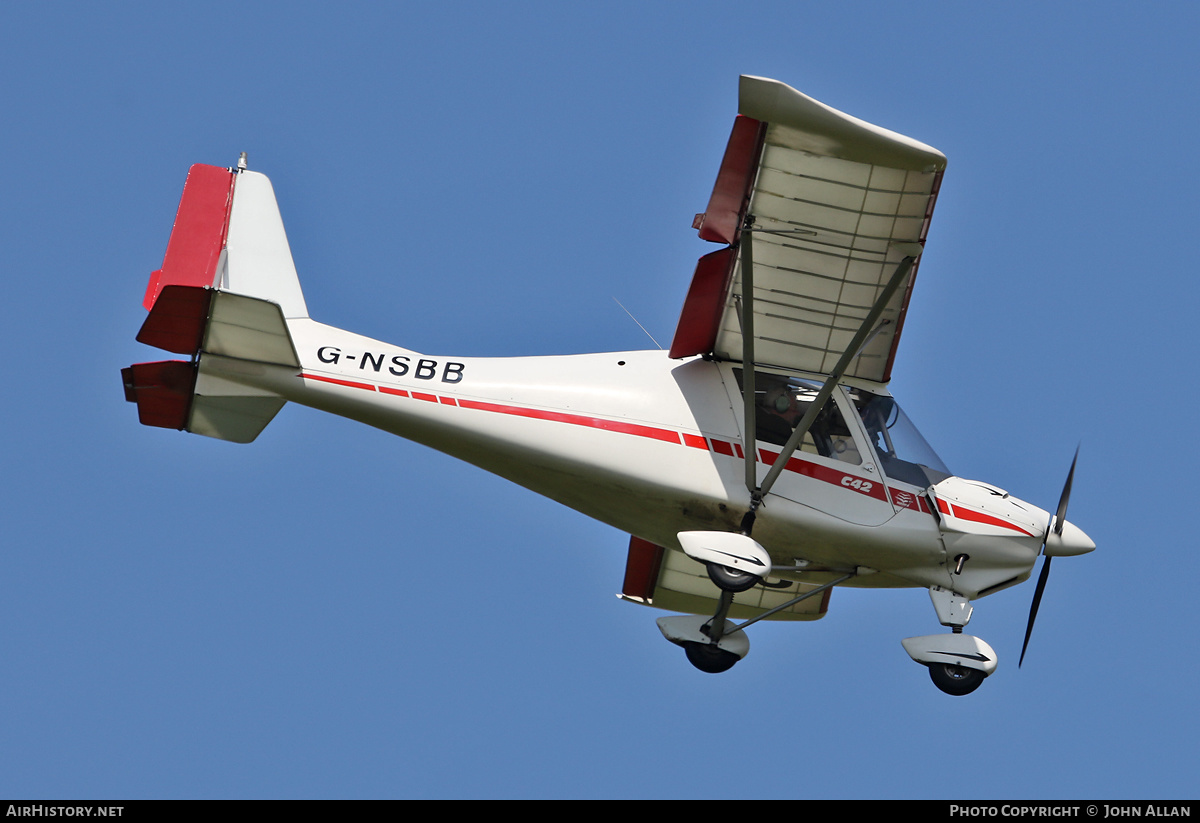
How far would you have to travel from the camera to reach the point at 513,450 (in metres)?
11.7

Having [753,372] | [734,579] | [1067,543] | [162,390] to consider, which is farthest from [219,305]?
[1067,543]

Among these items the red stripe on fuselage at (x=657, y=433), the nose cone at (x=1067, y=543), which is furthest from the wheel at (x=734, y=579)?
the nose cone at (x=1067, y=543)

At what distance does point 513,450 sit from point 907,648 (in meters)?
3.61

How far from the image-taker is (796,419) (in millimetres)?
12047

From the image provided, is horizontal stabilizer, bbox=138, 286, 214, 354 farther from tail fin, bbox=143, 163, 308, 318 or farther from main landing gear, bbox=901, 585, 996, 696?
main landing gear, bbox=901, 585, 996, 696

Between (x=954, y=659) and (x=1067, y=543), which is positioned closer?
(x=954, y=659)

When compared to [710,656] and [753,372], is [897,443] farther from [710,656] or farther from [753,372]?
[710,656]

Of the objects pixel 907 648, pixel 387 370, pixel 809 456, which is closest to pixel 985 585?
pixel 907 648

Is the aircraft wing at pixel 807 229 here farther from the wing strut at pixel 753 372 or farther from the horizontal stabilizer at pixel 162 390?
the horizontal stabilizer at pixel 162 390

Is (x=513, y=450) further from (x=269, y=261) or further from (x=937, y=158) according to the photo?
(x=937, y=158)

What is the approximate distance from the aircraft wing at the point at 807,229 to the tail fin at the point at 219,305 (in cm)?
338

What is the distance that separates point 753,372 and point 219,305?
14.0 ft

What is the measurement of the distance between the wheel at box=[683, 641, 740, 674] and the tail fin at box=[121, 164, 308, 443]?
13.8ft

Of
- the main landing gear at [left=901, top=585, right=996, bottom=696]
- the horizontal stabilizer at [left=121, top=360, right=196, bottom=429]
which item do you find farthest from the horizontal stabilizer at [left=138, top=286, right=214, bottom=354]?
the main landing gear at [left=901, top=585, right=996, bottom=696]
